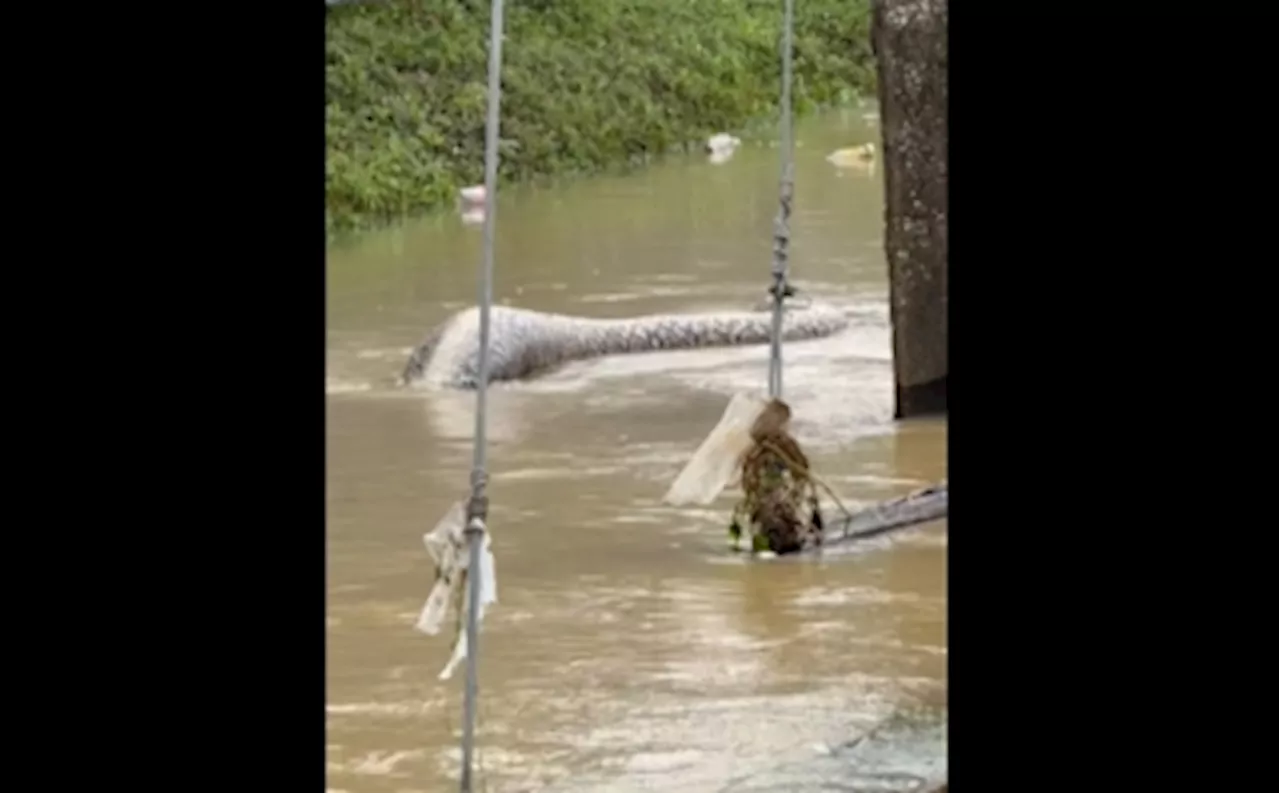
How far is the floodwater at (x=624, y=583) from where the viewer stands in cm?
390

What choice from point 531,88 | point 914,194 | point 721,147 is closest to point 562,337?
point 914,194

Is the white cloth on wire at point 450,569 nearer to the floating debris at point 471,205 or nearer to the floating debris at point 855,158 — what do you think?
the floating debris at point 471,205

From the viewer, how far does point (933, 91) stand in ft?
22.1

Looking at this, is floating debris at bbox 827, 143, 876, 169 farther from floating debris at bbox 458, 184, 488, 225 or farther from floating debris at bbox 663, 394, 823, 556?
floating debris at bbox 663, 394, 823, 556

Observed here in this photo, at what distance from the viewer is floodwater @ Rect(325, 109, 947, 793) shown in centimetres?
390

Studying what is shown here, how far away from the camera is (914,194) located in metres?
6.76

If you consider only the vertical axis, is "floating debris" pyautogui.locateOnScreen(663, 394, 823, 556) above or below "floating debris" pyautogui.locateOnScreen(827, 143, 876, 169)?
below

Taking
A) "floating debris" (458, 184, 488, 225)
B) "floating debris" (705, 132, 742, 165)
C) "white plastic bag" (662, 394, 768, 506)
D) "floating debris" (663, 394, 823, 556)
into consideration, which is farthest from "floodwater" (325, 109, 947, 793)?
"floating debris" (705, 132, 742, 165)

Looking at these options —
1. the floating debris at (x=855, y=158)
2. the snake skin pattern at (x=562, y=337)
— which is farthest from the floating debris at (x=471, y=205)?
the snake skin pattern at (x=562, y=337)

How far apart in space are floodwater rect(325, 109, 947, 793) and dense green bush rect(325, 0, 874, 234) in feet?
11.8

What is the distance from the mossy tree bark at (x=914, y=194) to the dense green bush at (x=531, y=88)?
5517mm
